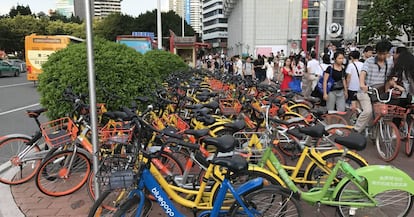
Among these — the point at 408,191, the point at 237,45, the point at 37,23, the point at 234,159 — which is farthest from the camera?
the point at 237,45

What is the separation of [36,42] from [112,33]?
3717cm

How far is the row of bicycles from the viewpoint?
8.60 ft

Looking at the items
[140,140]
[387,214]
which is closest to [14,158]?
[140,140]

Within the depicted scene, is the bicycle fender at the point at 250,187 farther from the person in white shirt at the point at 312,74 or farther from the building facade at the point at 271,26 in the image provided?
the building facade at the point at 271,26

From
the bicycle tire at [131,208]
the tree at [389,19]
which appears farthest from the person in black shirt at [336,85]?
the tree at [389,19]

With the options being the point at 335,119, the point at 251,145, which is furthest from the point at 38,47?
the point at 251,145

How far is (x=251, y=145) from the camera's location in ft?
12.5

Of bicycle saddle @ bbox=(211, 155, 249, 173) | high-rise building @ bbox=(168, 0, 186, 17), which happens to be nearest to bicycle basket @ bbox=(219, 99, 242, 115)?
bicycle saddle @ bbox=(211, 155, 249, 173)

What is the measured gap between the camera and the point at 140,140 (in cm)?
276

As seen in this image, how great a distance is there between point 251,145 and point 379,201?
1364 mm

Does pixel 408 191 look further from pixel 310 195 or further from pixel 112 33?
pixel 112 33

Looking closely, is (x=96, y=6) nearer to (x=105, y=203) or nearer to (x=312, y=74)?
(x=105, y=203)

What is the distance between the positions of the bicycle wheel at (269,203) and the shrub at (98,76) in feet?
9.95

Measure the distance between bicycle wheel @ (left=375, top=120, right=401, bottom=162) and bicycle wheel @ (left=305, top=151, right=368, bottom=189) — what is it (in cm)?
184
